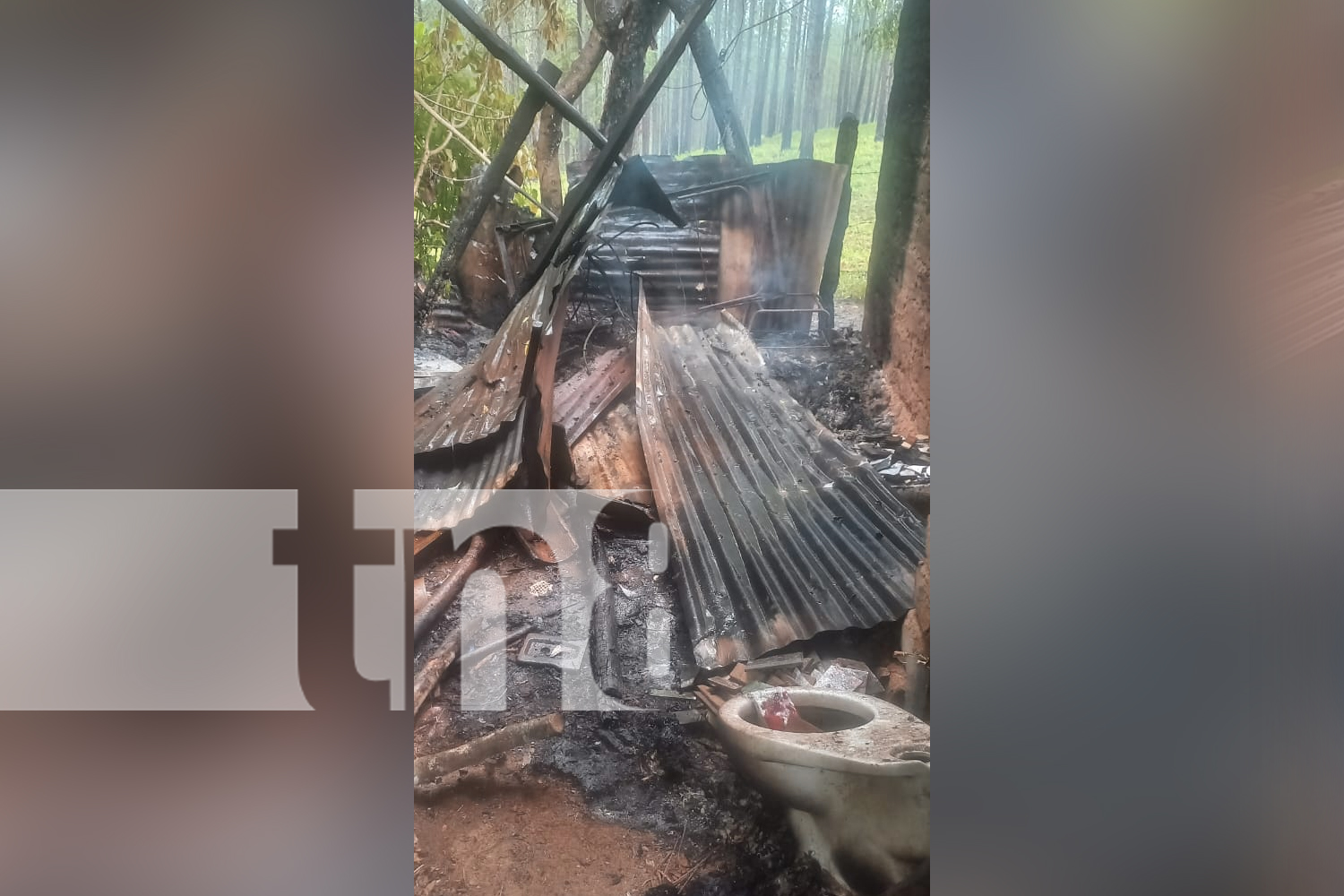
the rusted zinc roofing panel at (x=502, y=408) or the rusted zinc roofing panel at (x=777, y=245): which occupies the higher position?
the rusted zinc roofing panel at (x=777, y=245)

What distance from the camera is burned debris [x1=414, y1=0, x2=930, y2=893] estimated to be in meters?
1.93

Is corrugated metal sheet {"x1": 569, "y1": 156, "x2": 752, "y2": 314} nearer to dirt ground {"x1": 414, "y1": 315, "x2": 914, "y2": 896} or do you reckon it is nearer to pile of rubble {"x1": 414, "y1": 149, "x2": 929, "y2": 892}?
pile of rubble {"x1": 414, "y1": 149, "x2": 929, "y2": 892}

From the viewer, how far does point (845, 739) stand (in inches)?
76.0

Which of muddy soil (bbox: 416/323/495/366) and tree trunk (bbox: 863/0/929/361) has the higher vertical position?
tree trunk (bbox: 863/0/929/361)

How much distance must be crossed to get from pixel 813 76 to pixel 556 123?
1.77 feet

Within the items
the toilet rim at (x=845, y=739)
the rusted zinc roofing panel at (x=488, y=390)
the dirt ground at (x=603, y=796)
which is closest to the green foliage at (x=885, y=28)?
the rusted zinc roofing panel at (x=488, y=390)

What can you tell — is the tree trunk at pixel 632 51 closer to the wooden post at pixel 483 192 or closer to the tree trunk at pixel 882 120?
the wooden post at pixel 483 192

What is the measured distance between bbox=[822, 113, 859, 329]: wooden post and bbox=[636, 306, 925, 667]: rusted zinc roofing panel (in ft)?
0.62

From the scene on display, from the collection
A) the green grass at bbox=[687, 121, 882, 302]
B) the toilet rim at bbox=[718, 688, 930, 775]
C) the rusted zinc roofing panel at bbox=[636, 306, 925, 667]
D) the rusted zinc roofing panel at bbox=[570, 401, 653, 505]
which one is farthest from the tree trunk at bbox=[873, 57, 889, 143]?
the toilet rim at bbox=[718, 688, 930, 775]

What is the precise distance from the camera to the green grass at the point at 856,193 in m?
1.95

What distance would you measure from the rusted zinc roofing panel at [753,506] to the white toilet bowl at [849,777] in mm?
158
